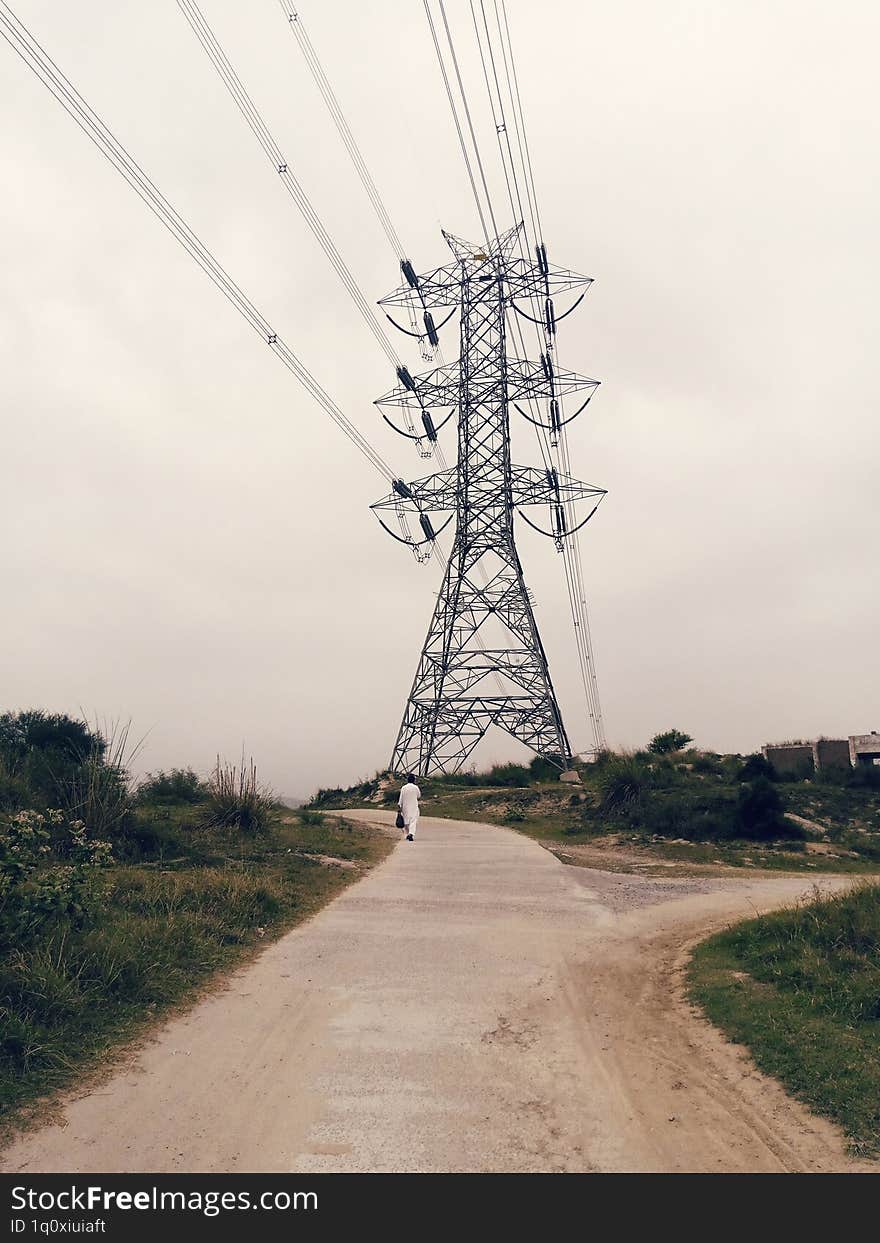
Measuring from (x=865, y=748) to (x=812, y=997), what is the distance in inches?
1501

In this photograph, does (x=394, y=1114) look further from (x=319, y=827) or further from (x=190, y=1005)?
(x=319, y=827)

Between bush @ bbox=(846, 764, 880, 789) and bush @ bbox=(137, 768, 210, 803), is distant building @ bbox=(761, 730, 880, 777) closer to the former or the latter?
bush @ bbox=(846, 764, 880, 789)

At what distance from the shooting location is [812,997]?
317 inches

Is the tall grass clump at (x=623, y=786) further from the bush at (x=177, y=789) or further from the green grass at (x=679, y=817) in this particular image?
the bush at (x=177, y=789)

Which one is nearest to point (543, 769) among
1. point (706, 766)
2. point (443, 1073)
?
point (706, 766)

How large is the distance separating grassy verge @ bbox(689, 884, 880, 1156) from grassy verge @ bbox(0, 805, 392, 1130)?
5.55 metres

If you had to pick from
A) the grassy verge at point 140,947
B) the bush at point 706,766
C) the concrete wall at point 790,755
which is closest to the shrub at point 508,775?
the bush at point 706,766

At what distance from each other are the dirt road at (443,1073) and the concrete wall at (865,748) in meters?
34.8

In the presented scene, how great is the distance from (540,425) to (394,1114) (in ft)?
120

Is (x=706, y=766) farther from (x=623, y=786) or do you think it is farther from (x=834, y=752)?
(x=834, y=752)

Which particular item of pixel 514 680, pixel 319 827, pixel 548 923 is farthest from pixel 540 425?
pixel 548 923

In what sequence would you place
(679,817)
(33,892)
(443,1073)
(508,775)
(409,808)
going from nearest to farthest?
(443,1073)
(33,892)
(409,808)
(679,817)
(508,775)

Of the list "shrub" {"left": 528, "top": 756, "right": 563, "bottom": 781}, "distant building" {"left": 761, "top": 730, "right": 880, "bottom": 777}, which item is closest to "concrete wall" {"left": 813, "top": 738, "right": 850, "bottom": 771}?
"distant building" {"left": 761, "top": 730, "right": 880, "bottom": 777}

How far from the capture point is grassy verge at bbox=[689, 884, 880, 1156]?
6117mm
